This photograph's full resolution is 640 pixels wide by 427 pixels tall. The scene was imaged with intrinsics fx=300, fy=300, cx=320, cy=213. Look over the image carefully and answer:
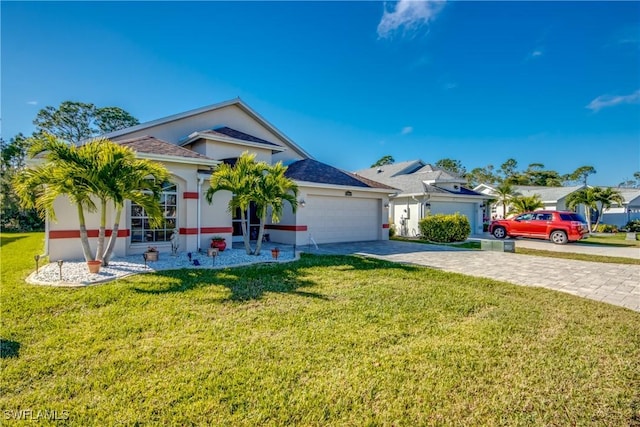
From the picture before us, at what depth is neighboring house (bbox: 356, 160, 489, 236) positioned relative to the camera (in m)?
19.4

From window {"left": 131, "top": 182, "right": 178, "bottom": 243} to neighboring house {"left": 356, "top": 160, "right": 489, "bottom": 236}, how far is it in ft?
40.1

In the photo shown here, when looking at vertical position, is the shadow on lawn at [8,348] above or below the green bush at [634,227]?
below

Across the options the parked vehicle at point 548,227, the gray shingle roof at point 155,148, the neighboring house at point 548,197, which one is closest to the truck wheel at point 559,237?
the parked vehicle at point 548,227

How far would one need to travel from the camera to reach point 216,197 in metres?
11.8

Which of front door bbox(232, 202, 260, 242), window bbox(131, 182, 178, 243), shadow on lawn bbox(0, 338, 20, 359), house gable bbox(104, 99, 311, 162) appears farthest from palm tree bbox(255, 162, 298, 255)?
shadow on lawn bbox(0, 338, 20, 359)

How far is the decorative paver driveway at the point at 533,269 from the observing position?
7.07 m

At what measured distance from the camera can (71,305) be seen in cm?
545

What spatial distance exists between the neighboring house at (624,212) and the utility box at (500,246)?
28712mm

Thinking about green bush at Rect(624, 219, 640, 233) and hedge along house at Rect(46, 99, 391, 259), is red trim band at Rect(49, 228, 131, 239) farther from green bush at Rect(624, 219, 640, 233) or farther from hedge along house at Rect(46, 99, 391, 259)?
green bush at Rect(624, 219, 640, 233)

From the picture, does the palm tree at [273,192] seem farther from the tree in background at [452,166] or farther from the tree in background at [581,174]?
the tree in background at [581,174]

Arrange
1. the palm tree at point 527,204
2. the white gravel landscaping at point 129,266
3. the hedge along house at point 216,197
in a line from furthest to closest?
the palm tree at point 527,204, the hedge along house at point 216,197, the white gravel landscaping at point 129,266

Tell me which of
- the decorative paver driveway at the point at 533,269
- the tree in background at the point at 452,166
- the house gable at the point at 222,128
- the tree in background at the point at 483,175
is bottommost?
the decorative paver driveway at the point at 533,269

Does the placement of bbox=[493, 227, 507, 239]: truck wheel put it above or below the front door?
below

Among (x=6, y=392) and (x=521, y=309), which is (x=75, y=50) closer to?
(x=6, y=392)
